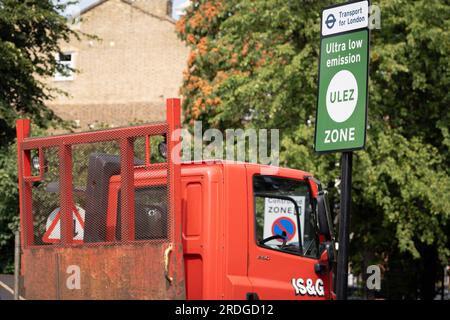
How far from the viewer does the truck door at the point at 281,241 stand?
1091 cm

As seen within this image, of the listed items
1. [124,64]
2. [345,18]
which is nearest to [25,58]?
[345,18]

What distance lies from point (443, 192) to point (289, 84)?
5011 mm

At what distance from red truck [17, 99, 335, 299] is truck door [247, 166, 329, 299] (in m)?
0.01

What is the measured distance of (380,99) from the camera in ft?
91.2

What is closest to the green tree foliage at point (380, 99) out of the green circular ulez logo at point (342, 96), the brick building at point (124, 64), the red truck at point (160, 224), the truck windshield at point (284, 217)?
the truck windshield at point (284, 217)

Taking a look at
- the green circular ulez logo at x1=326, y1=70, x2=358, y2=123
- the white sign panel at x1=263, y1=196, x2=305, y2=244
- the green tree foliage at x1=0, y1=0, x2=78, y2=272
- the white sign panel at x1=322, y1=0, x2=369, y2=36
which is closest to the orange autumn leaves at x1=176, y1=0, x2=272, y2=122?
the green tree foliage at x1=0, y1=0, x2=78, y2=272

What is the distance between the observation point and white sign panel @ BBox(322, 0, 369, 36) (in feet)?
30.4

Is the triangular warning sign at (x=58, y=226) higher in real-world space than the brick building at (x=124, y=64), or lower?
lower

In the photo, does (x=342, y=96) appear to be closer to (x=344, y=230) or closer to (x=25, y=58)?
(x=344, y=230)

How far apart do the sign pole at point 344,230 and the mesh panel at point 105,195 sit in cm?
186

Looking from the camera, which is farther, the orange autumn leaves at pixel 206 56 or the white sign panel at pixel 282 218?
the orange autumn leaves at pixel 206 56

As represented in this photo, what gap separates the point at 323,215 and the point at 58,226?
272 cm

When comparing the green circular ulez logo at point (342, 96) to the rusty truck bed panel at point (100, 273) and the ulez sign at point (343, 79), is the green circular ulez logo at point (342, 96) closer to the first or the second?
the ulez sign at point (343, 79)

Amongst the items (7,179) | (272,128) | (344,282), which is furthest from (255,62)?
(344,282)
